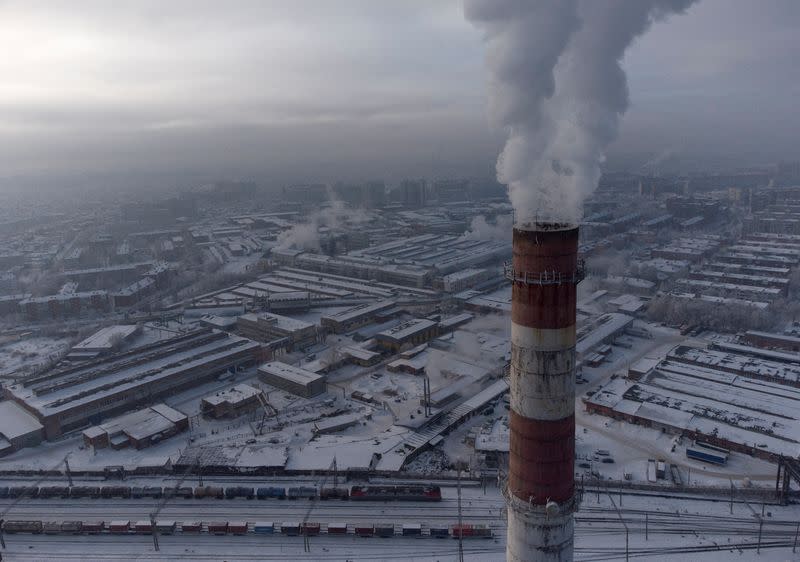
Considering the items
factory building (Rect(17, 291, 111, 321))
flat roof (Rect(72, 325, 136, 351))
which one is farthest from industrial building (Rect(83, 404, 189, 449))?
factory building (Rect(17, 291, 111, 321))

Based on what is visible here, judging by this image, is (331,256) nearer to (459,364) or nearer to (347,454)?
(459,364)

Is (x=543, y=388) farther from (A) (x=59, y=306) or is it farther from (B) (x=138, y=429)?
(A) (x=59, y=306)

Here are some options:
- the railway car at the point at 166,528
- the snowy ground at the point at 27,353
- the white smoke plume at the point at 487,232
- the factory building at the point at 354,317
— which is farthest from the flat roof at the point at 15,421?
the white smoke plume at the point at 487,232

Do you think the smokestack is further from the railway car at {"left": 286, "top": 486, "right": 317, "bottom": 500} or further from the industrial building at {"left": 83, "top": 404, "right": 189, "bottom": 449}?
the industrial building at {"left": 83, "top": 404, "right": 189, "bottom": 449}

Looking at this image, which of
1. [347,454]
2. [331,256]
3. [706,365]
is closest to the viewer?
[347,454]

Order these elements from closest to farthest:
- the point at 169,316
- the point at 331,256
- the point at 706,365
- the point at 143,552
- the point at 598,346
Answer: the point at 143,552
the point at 706,365
the point at 598,346
the point at 169,316
the point at 331,256

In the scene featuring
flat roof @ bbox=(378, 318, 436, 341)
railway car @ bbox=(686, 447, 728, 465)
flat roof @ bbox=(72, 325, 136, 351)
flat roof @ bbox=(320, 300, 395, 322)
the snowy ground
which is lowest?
railway car @ bbox=(686, 447, 728, 465)

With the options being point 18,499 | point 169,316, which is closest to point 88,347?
point 169,316
